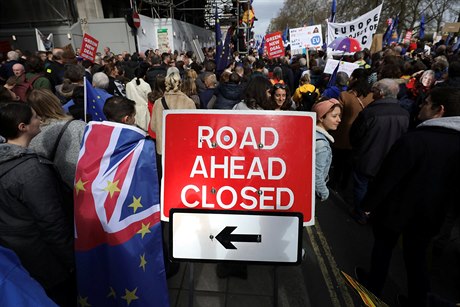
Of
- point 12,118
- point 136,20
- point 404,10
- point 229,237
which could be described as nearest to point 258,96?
point 229,237

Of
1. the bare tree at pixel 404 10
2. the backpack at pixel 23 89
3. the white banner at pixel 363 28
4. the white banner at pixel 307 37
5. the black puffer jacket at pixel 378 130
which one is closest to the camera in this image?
the black puffer jacket at pixel 378 130

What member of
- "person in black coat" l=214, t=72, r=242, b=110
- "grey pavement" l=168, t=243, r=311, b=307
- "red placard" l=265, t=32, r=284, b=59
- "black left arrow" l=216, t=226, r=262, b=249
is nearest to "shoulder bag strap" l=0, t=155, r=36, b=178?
"black left arrow" l=216, t=226, r=262, b=249

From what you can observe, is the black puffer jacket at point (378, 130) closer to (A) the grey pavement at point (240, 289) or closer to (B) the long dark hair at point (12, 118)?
(A) the grey pavement at point (240, 289)

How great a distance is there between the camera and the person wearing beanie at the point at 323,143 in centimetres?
231

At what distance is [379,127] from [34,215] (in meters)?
3.33

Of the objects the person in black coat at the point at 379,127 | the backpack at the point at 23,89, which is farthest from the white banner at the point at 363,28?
the backpack at the point at 23,89

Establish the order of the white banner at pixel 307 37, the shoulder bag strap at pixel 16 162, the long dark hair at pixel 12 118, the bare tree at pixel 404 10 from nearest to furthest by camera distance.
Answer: the shoulder bag strap at pixel 16 162
the long dark hair at pixel 12 118
the white banner at pixel 307 37
the bare tree at pixel 404 10

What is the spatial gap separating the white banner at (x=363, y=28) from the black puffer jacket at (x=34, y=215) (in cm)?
807

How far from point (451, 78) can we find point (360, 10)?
37.7 m

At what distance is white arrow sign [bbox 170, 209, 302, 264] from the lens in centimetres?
150

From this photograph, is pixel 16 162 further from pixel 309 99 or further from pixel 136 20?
pixel 136 20

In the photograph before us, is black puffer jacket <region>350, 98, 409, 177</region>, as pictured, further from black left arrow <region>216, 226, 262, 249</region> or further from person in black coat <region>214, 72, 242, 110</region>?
black left arrow <region>216, 226, 262, 249</region>

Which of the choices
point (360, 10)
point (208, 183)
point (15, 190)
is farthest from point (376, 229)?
point (360, 10)

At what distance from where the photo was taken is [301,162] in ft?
5.21
